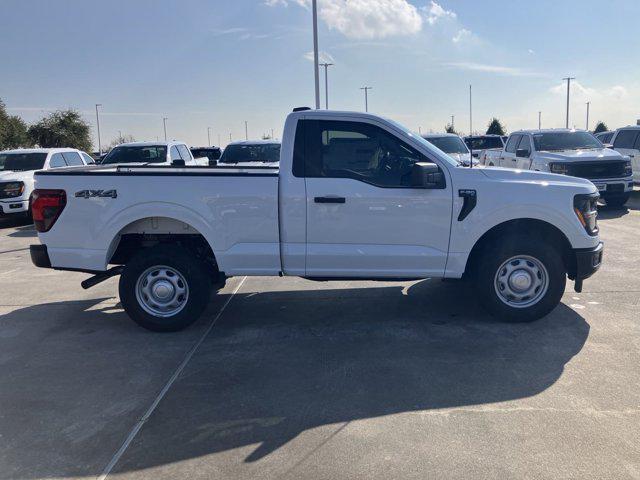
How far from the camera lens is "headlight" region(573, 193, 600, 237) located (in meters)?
5.36

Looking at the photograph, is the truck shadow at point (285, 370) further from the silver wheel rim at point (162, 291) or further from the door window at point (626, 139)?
the door window at point (626, 139)

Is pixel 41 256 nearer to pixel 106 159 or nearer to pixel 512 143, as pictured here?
pixel 106 159

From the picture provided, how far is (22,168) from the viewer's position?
47.4 ft

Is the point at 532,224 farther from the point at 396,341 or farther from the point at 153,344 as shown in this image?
the point at 153,344

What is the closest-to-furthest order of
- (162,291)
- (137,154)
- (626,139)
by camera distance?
(162,291)
(137,154)
(626,139)

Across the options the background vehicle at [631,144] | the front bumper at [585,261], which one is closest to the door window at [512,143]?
the background vehicle at [631,144]

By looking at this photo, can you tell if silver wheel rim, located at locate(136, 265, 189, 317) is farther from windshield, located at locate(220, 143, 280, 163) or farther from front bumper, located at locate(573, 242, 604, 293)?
windshield, located at locate(220, 143, 280, 163)

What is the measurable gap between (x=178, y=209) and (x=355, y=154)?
176cm

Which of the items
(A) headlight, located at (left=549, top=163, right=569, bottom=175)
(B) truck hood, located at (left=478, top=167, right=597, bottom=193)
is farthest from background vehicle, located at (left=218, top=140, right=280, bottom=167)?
(B) truck hood, located at (left=478, top=167, right=597, bottom=193)

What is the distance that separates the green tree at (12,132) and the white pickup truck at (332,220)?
41.2 metres

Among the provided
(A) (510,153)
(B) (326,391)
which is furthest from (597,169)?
(B) (326,391)

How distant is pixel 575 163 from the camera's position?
12.9m

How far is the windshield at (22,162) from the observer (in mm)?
14452

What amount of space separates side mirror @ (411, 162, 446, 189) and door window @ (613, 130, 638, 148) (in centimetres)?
1369
